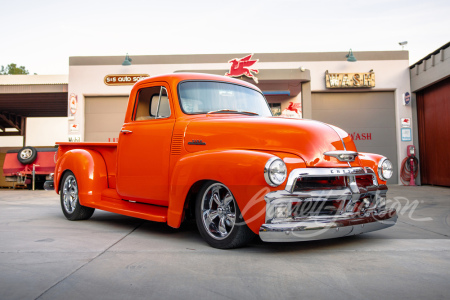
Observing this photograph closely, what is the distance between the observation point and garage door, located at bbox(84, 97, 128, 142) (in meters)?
17.0

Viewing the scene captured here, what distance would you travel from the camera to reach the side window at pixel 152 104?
4865mm

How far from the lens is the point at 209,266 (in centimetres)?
329

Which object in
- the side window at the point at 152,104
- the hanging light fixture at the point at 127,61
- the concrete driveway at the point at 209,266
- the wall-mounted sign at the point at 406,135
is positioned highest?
the hanging light fixture at the point at 127,61

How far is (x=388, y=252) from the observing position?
12.4 ft

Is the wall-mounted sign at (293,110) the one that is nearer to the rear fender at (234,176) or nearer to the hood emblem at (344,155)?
the hood emblem at (344,155)

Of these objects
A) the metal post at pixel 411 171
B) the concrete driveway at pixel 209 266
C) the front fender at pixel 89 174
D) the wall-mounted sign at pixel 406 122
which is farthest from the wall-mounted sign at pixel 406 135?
the front fender at pixel 89 174

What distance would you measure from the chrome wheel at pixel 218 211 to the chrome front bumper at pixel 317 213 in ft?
1.51

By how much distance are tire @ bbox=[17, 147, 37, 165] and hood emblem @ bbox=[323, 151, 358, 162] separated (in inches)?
507

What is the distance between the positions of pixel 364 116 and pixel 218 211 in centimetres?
1357

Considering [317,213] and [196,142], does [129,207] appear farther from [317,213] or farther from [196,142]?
[317,213]

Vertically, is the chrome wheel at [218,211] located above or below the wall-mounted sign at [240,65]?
below

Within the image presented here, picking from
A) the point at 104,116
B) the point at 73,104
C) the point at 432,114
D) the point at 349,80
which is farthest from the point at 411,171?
the point at 73,104

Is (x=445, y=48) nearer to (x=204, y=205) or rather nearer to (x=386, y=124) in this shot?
(x=386, y=124)

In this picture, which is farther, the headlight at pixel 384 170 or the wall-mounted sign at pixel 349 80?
the wall-mounted sign at pixel 349 80
